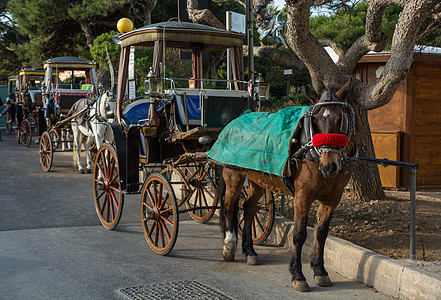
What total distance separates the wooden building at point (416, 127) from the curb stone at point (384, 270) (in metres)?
4.80

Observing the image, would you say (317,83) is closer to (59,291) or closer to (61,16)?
(59,291)

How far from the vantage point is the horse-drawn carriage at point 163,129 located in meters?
6.66

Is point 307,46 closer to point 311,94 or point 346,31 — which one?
point 311,94

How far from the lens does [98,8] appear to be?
2375 centimetres

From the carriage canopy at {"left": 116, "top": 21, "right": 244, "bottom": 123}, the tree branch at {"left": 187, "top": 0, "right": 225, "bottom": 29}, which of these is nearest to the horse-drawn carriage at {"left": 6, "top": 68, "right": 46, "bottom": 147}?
the tree branch at {"left": 187, "top": 0, "right": 225, "bottom": 29}

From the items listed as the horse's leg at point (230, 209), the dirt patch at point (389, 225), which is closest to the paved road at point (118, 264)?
the horse's leg at point (230, 209)

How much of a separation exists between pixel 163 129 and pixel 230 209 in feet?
5.24

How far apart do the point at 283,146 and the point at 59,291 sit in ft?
8.49

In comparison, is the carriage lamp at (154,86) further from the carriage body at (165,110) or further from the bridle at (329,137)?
the bridle at (329,137)

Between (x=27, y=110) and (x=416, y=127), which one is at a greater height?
(x=27, y=110)

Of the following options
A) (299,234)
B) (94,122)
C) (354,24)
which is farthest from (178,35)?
Answer: (354,24)

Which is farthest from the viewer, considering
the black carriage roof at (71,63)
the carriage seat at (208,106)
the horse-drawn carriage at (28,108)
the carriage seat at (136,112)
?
the horse-drawn carriage at (28,108)

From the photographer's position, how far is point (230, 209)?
20.7 feet

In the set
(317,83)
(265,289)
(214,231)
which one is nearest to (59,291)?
(265,289)
